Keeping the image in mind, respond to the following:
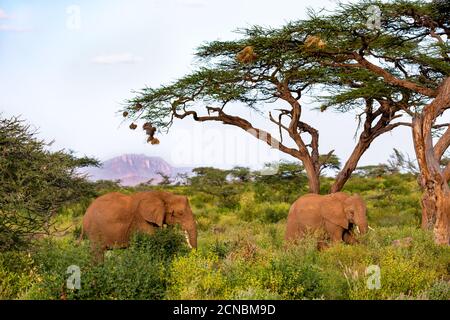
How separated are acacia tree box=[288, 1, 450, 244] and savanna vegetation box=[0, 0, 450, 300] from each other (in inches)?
1.6

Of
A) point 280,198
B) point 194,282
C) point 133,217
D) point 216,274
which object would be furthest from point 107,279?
point 280,198

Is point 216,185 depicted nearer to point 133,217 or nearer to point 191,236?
point 133,217

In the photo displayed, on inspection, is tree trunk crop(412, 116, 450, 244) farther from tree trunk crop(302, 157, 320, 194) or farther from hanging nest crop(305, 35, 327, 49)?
tree trunk crop(302, 157, 320, 194)

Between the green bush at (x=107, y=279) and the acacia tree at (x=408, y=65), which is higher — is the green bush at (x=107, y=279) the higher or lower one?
the lower one

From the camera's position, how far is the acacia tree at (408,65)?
46.4 feet

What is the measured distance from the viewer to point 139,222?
481 inches

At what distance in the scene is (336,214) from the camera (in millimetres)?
13992

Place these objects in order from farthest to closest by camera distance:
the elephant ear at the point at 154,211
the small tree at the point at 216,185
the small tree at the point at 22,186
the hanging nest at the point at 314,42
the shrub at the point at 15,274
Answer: the small tree at the point at 216,185
the hanging nest at the point at 314,42
the elephant ear at the point at 154,211
the small tree at the point at 22,186
the shrub at the point at 15,274

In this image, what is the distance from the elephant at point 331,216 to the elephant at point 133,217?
2.94 meters

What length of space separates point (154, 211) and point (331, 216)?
160 inches

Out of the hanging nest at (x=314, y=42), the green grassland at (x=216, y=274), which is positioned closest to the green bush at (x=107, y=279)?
the green grassland at (x=216, y=274)

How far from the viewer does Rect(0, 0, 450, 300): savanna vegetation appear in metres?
8.66

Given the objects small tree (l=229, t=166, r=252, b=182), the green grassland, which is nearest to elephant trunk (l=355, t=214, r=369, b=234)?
the green grassland

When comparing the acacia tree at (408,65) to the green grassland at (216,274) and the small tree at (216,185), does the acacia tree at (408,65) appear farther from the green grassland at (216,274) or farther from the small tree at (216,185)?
the small tree at (216,185)
